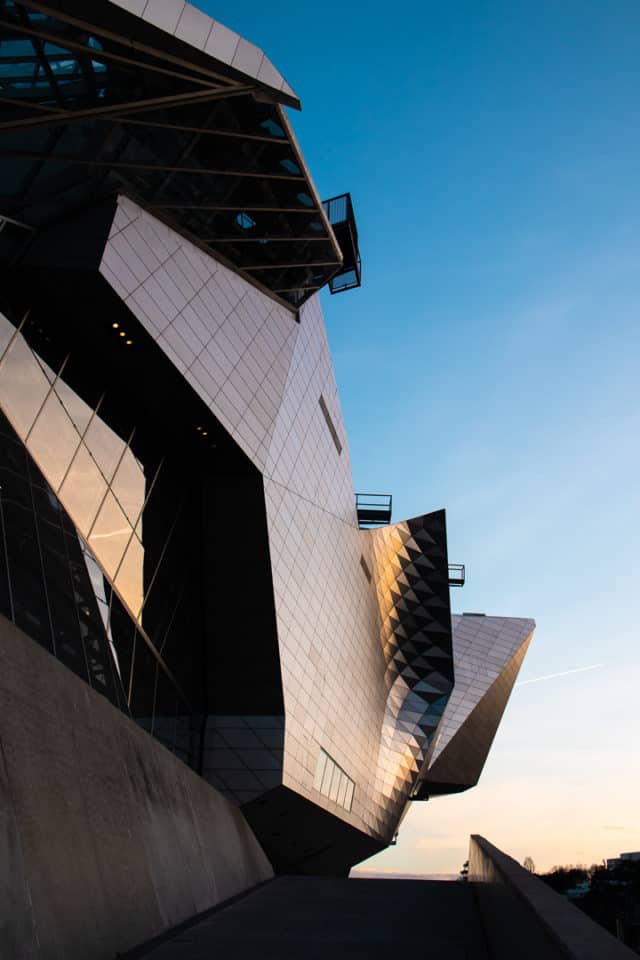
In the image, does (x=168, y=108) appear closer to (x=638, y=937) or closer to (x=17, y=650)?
(x=17, y=650)

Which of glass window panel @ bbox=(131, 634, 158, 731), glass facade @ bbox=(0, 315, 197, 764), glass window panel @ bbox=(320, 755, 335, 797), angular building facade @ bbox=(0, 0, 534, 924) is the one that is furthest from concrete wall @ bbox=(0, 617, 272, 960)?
glass window panel @ bbox=(320, 755, 335, 797)

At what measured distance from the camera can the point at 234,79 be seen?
11.6 m

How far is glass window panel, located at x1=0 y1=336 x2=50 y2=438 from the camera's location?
12.8 meters

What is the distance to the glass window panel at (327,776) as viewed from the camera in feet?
79.0

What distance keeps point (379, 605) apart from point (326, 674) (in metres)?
12.2

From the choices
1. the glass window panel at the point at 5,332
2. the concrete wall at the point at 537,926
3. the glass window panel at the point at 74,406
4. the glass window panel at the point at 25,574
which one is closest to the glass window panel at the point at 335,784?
the glass window panel at the point at 74,406

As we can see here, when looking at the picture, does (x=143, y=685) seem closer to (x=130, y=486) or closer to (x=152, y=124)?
(x=130, y=486)

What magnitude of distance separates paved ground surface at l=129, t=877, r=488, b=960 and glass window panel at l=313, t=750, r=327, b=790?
1065 cm

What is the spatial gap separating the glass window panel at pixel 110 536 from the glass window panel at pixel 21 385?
105 inches

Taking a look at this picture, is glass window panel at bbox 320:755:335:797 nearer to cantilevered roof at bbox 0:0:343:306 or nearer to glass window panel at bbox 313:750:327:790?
glass window panel at bbox 313:750:327:790

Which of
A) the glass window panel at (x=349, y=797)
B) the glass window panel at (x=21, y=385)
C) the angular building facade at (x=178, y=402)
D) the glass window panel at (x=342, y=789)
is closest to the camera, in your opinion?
the angular building facade at (x=178, y=402)

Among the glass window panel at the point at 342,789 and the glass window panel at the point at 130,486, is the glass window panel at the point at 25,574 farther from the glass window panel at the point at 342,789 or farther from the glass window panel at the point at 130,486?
the glass window panel at the point at 342,789

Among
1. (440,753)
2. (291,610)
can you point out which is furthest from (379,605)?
(291,610)

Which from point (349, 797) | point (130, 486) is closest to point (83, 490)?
point (130, 486)
